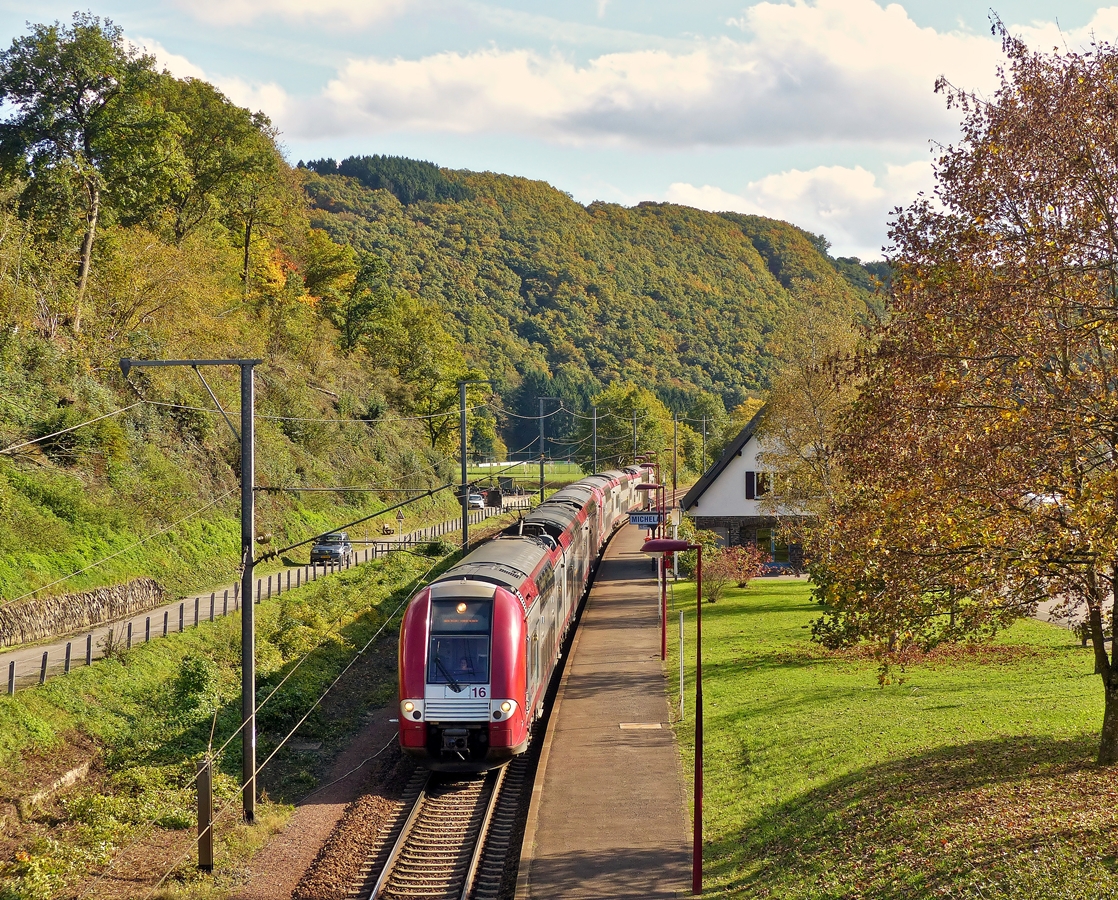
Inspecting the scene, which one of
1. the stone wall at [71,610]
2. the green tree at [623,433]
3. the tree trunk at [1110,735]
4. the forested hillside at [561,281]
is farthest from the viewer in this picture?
the forested hillside at [561,281]

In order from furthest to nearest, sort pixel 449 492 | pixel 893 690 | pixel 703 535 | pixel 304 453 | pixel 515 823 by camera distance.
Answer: pixel 449 492 → pixel 304 453 → pixel 703 535 → pixel 893 690 → pixel 515 823

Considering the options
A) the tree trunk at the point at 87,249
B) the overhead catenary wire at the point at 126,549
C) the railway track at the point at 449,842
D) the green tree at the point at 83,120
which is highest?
the green tree at the point at 83,120

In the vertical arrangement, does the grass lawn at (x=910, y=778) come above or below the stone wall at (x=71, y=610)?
below

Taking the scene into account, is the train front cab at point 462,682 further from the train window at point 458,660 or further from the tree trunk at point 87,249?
the tree trunk at point 87,249

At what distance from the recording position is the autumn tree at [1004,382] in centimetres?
1188

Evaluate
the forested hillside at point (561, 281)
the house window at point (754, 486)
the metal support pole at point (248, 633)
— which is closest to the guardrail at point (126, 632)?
the metal support pole at point (248, 633)

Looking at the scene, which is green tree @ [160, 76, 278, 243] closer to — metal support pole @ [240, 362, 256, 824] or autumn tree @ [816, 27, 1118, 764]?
metal support pole @ [240, 362, 256, 824]

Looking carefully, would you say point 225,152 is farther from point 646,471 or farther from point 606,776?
point 606,776

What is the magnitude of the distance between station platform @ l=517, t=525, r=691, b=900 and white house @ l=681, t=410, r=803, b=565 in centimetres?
1596

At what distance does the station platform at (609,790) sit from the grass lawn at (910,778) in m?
0.57

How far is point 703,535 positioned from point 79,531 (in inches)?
800

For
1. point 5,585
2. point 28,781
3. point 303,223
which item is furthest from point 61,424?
point 303,223

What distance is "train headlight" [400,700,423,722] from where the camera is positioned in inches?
667

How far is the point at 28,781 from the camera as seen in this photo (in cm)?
1697
